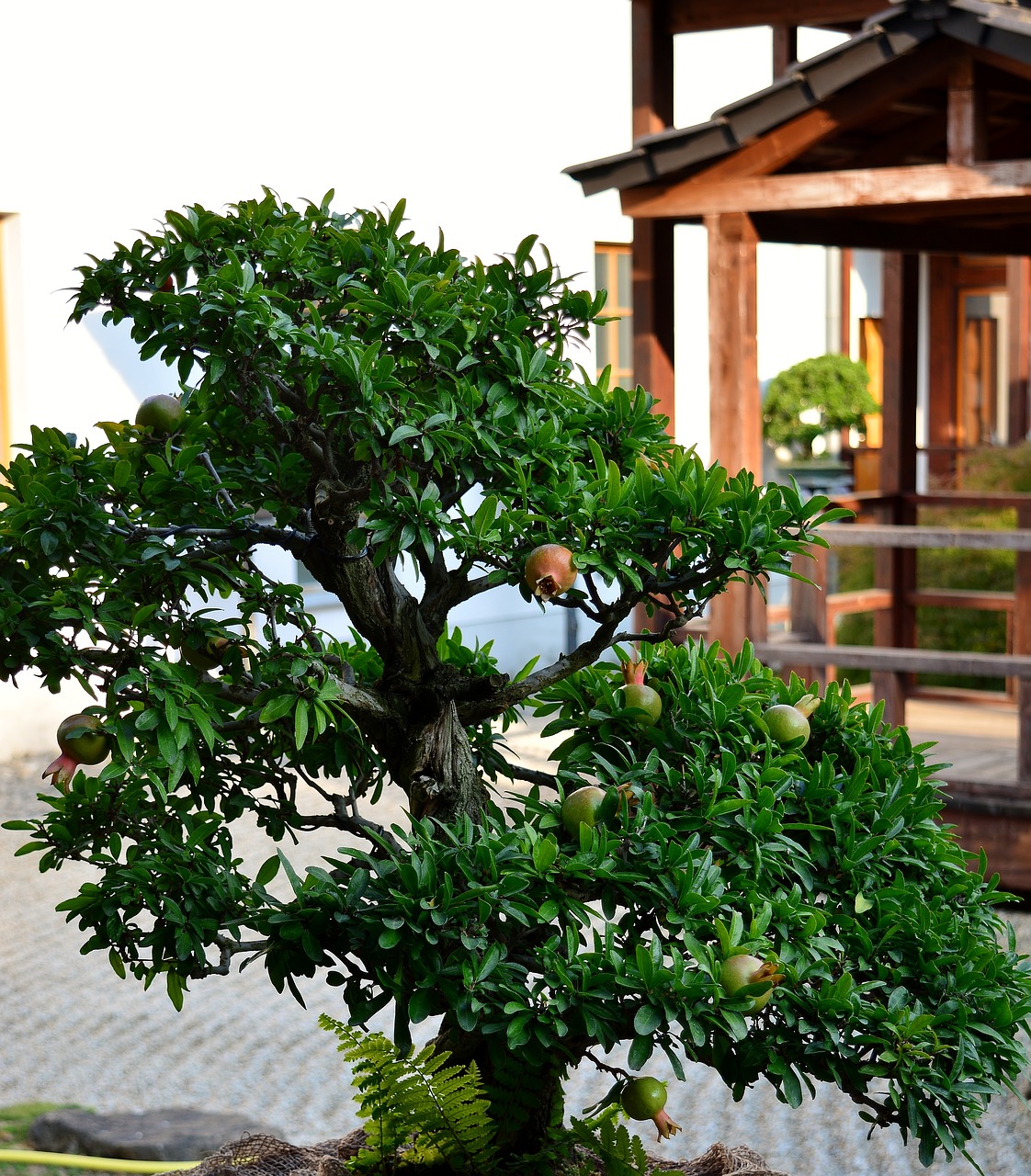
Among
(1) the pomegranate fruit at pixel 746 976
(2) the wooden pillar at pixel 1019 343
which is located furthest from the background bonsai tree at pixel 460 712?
(2) the wooden pillar at pixel 1019 343

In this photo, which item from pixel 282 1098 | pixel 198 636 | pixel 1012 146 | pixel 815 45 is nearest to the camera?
pixel 198 636

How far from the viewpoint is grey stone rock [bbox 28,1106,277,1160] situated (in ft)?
10.9

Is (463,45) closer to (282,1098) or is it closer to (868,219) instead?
(868,219)

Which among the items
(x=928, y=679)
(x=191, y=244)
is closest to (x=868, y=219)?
(x=928, y=679)

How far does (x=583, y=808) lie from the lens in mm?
1740

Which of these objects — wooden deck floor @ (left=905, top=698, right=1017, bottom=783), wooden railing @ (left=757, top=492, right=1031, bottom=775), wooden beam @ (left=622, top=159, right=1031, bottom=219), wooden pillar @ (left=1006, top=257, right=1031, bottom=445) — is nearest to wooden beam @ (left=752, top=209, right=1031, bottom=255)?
wooden beam @ (left=622, top=159, right=1031, bottom=219)

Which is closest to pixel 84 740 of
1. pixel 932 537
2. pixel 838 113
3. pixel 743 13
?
Result: pixel 932 537

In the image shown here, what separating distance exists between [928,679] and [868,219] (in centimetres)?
278

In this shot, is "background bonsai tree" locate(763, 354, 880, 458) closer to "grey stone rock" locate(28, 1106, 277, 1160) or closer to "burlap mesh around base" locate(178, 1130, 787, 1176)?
"grey stone rock" locate(28, 1106, 277, 1160)

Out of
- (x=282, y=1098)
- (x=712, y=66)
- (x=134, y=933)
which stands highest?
(x=712, y=66)

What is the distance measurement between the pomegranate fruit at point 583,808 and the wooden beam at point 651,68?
4525mm

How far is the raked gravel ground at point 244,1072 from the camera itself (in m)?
3.55

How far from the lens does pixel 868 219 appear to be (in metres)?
6.40

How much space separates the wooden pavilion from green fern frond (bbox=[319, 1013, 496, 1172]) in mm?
3300
